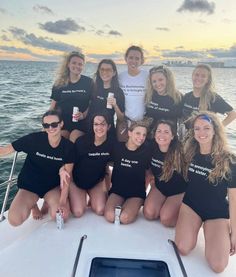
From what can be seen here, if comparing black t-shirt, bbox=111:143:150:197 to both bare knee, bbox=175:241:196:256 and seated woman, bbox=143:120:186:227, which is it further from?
bare knee, bbox=175:241:196:256

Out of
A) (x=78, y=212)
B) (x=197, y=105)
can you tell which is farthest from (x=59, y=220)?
(x=197, y=105)

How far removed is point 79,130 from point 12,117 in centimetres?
902

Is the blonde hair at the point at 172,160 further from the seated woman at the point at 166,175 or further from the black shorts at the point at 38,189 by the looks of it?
the black shorts at the point at 38,189

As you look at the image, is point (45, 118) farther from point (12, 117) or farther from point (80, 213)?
point (12, 117)

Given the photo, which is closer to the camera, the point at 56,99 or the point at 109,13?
the point at 56,99

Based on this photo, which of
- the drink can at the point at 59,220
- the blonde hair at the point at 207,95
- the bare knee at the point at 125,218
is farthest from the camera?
the blonde hair at the point at 207,95

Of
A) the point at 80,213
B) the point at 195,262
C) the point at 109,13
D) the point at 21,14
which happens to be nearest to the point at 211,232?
the point at 195,262

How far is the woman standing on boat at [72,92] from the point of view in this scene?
404 centimetres

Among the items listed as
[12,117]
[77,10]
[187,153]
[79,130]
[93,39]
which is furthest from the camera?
[93,39]

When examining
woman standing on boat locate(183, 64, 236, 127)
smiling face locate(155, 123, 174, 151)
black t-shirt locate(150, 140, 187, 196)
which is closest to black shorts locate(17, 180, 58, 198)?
black t-shirt locate(150, 140, 187, 196)

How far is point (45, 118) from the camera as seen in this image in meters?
3.26

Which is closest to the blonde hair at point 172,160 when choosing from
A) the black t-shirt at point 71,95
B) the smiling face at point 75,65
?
the black t-shirt at point 71,95

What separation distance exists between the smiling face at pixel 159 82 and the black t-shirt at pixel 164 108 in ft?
0.21

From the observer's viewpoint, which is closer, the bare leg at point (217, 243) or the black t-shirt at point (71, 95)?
the bare leg at point (217, 243)
